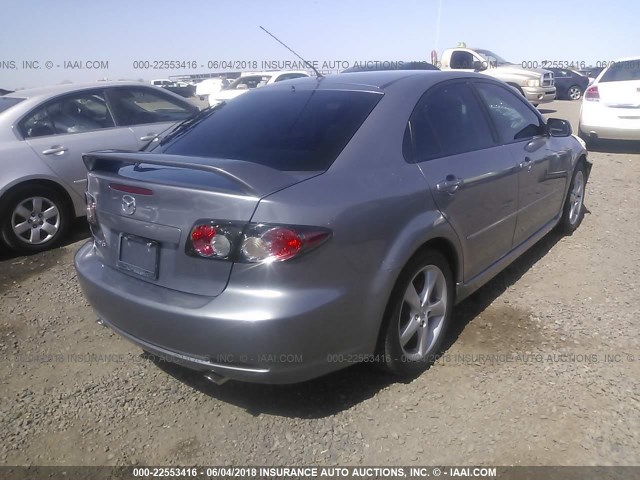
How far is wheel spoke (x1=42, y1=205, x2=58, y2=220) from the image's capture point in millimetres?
5078

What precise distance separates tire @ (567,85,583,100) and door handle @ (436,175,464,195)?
2195cm

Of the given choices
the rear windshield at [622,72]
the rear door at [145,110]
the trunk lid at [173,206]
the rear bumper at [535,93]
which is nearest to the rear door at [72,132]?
the rear door at [145,110]

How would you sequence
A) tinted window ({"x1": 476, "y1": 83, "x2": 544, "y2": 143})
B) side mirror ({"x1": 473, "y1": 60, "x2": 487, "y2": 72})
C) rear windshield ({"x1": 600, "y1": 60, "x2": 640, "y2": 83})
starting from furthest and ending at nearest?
Answer: 1. side mirror ({"x1": 473, "y1": 60, "x2": 487, "y2": 72})
2. rear windshield ({"x1": 600, "y1": 60, "x2": 640, "y2": 83})
3. tinted window ({"x1": 476, "y1": 83, "x2": 544, "y2": 143})

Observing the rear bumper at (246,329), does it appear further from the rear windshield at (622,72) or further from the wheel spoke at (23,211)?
the rear windshield at (622,72)

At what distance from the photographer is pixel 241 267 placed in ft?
7.11

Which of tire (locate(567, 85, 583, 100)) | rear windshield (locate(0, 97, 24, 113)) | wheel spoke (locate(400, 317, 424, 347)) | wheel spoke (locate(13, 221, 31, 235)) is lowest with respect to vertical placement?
tire (locate(567, 85, 583, 100))

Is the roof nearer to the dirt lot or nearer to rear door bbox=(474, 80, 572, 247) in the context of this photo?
the dirt lot

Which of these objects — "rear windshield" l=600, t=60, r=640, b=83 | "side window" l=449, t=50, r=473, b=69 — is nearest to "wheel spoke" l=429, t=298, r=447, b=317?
"rear windshield" l=600, t=60, r=640, b=83

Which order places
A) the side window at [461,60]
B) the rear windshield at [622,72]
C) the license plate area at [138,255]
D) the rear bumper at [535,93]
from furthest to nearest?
the side window at [461,60] < the rear bumper at [535,93] < the rear windshield at [622,72] < the license plate area at [138,255]

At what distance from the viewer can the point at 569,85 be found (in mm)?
21875

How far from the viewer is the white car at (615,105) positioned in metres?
8.44

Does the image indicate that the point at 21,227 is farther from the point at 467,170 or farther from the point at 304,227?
the point at 467,170

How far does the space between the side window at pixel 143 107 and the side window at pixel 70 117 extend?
0.13 meters

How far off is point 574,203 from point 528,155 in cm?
157
